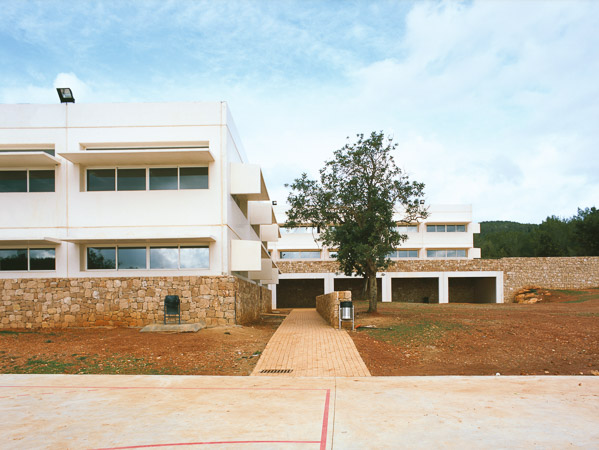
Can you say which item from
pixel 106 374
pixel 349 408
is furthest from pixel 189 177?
pixel 349 408

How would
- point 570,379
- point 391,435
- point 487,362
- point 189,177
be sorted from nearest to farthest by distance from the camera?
point 391,435
point 570,379
point 487,362
point 189,177

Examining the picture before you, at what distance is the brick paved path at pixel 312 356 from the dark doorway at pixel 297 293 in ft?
96.1

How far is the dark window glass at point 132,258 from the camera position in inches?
734

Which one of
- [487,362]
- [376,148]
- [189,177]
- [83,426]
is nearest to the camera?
[83,426]

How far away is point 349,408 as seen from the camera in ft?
23.4

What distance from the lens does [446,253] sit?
171ft

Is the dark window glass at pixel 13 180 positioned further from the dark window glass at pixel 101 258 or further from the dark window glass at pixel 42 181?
the dark window glass at pixel 101 258

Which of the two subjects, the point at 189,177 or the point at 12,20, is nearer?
the point at 12,20

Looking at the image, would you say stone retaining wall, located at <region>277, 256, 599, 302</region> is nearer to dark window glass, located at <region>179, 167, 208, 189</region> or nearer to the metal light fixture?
dark window glass, located at <region>179, 167, 208, 189</region>

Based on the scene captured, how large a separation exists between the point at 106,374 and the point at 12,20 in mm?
11103

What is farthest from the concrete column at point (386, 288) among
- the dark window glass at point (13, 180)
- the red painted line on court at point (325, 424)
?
the red painted line on court at point (325, 424)

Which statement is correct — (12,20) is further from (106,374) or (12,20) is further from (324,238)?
(324,238)

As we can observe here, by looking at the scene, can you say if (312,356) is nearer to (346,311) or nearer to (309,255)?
(346,311)

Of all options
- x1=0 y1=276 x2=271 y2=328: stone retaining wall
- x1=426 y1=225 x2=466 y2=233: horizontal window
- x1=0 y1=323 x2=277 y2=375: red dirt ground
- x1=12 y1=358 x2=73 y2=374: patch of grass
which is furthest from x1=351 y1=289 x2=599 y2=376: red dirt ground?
x1=426 y1=225 x2=466 y2=233: horizontal window
